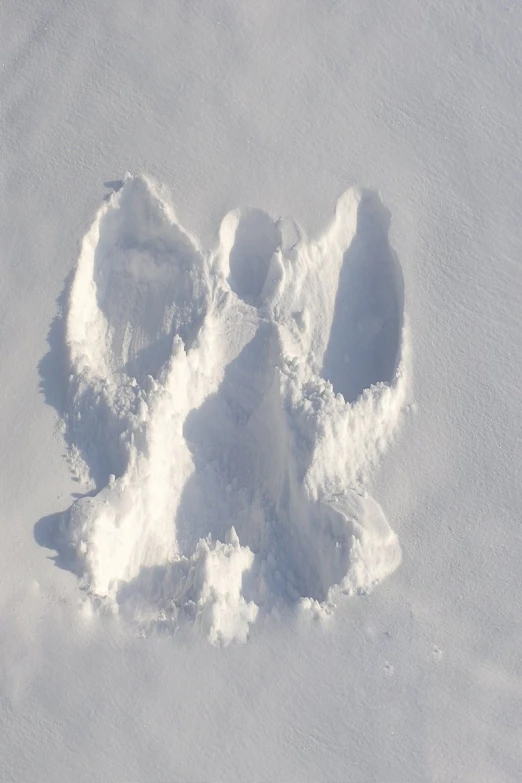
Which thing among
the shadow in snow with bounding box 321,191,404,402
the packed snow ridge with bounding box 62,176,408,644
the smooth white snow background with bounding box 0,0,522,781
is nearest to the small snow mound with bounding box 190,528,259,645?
the packed snow ridge with bounding box 62,176,408,644

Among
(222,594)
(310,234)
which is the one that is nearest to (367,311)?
Answer: (310,234)

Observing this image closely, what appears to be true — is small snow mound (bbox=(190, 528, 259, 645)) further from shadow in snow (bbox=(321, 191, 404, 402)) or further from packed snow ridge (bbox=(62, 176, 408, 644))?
shadow in snow (bbox=(321, 191, 404, 402))

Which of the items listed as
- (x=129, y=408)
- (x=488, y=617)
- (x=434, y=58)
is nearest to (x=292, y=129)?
(x=434, y=58)

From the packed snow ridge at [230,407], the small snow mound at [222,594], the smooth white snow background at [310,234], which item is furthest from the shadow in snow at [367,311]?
the small snow mound at [222,594]

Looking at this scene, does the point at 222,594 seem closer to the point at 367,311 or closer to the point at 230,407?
the point at 230,407

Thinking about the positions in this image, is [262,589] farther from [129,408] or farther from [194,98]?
[194,98]
